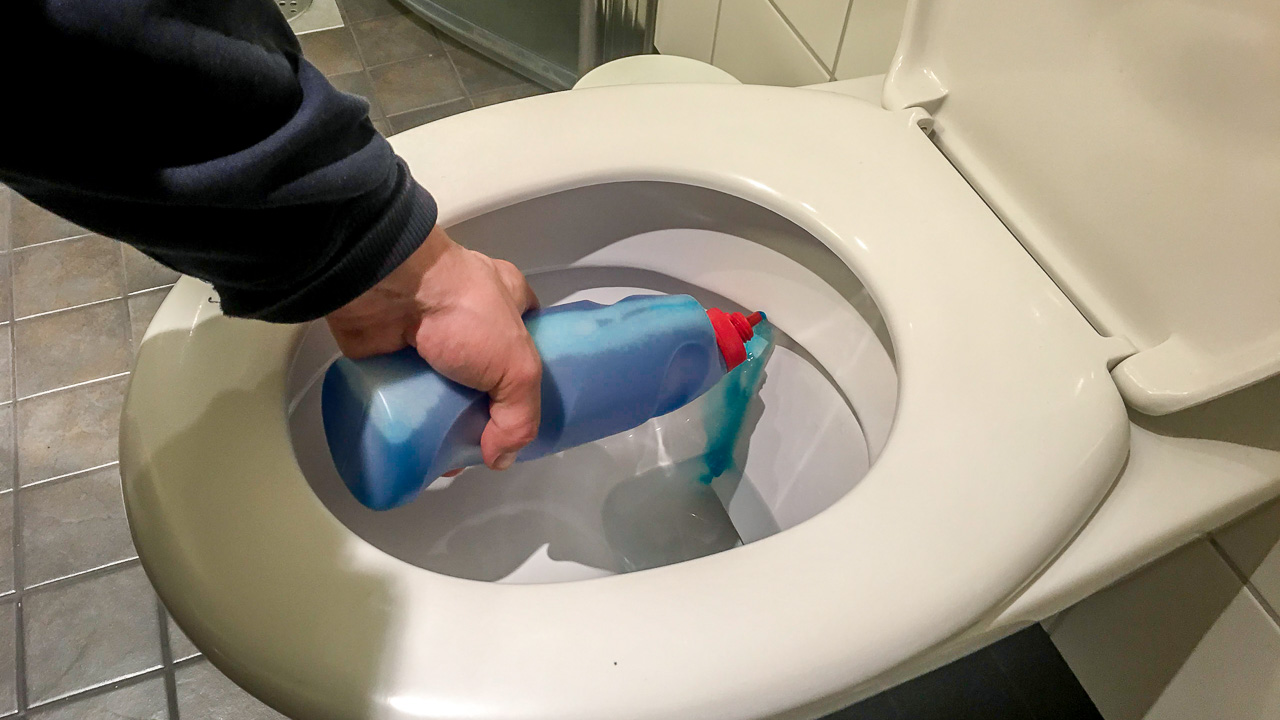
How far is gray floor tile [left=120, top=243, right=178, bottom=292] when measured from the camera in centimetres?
95

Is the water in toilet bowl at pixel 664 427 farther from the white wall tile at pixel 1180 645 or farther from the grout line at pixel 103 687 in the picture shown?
the grout line at pixel 103 687

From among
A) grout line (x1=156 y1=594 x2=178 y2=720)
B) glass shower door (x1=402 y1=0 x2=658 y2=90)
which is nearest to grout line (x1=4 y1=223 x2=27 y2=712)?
grout line (x1=156 y1=594 x2=178 y2=720)

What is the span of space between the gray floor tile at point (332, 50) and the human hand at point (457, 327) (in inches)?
35.8

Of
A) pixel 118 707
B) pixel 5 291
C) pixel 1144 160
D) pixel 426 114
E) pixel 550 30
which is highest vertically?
pixel 1144 160

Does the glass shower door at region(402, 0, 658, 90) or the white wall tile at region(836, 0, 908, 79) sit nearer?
the white wall tile at region(836, 0, 908, 79)

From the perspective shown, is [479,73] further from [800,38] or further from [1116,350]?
[1116,350]

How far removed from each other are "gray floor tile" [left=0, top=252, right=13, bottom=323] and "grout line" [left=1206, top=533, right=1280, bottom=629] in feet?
3.73

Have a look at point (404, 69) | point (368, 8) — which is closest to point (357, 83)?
point (404, 69)

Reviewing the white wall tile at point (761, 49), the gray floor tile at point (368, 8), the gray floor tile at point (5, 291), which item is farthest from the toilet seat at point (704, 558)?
the gray floor tile at point (368, 8)

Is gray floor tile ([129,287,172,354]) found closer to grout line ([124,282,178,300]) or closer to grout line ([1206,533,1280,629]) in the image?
grout line ([124,282,178,300])

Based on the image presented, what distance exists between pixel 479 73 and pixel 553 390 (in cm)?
87

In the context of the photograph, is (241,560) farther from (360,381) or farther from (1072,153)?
(1072,153)

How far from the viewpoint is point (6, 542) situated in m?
0.78

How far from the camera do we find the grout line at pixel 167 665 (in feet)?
2.34
